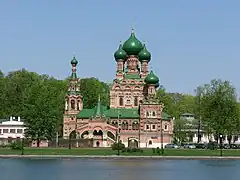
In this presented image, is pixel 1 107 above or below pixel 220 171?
above

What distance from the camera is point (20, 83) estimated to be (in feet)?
377

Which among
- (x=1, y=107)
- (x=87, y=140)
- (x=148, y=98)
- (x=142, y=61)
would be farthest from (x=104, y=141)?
(x=1, y=107)

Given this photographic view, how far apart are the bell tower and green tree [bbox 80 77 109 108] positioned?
1520 cm

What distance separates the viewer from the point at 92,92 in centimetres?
11662

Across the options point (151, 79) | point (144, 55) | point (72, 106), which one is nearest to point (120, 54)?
→ point (144, 55)

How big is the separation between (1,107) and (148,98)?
30.3 metres

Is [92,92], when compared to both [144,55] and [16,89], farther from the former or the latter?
[144,55]

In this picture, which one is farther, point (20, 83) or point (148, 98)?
point (20, 83)

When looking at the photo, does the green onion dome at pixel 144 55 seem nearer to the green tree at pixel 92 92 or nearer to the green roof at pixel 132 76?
the green roof at pixel 132 76

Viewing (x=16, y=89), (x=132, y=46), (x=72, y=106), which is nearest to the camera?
(x=72, y=106)

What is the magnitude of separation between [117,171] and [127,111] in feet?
161

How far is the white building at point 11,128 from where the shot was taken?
337ft

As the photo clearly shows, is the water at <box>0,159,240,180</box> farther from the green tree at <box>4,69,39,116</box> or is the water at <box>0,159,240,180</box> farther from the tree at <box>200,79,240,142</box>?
the green tree at <box>4,69,39,116</box>

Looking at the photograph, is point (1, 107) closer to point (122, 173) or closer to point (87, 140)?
point (87, 140)
